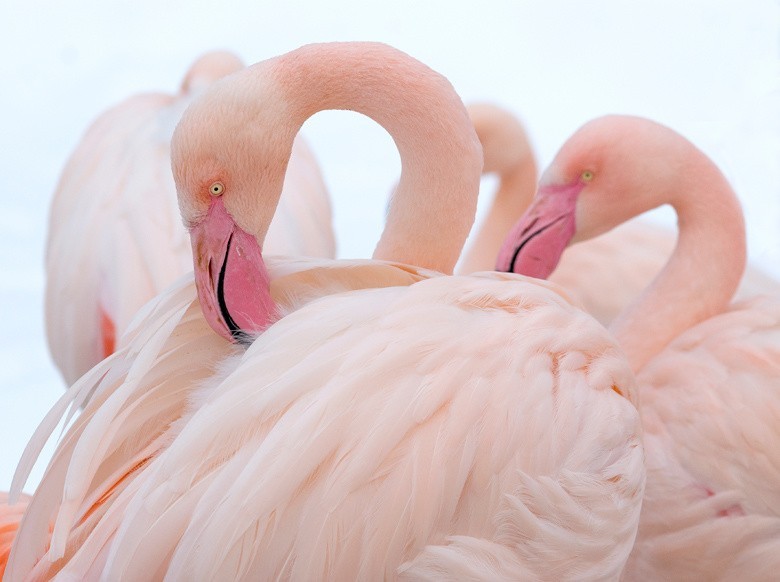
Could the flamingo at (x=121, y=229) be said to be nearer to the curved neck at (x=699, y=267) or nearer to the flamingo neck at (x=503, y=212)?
the flamingo neck at (x=503, y=212)

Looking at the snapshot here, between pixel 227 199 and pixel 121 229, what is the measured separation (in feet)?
3.10

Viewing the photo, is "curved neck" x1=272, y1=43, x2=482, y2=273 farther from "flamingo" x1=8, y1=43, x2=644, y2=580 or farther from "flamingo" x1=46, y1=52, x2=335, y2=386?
"flamingo" x1=46, y1=52, x2=335, y2=386

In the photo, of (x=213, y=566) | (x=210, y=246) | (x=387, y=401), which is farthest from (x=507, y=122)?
(x=213, y=566)

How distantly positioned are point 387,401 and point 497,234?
2.17m

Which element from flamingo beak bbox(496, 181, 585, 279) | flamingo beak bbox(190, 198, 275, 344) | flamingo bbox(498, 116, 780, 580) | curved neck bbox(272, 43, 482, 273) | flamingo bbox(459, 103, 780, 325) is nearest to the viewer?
flamingo beak bbox(190, 198, 275, 344)

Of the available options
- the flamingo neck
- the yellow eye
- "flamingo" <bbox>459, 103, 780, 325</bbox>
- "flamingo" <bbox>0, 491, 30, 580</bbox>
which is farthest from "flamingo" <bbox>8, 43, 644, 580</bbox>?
the flamingo neck

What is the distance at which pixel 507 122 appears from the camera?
11.7 feet

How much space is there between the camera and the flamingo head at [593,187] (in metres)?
2.54

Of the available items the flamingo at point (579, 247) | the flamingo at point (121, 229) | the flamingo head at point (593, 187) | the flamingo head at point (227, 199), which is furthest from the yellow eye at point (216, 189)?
the flamingo at point (579, 247)

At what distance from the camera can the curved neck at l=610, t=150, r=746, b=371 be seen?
2.53 meters

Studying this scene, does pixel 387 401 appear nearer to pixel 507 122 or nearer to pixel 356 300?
pixel 356 300

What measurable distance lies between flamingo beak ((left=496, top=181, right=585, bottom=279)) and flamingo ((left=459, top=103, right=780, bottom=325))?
61 centimetres

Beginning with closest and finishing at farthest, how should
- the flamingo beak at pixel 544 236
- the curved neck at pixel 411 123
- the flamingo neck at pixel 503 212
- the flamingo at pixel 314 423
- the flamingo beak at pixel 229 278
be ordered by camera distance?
the flamingo at pixel 314 423, the flamingo beak at pixel 229 278, the curved neck at pixel 411 123, the flamingo beak at pixel 544 236, the flamingo neck at pixel 503 212

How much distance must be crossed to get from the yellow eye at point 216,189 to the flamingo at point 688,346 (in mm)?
957
